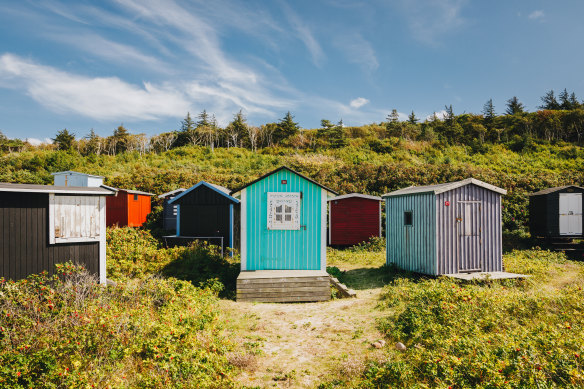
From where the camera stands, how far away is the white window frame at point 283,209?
34.7ft

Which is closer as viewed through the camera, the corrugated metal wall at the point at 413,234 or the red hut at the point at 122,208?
the corrugated metal wall at the point at 413,234

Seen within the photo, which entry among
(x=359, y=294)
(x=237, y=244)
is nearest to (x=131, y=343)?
(x=359, y=294)

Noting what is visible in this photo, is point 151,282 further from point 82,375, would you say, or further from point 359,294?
point 359,294

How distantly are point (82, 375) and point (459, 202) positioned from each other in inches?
444

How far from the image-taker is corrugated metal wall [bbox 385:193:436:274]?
36.4 ft

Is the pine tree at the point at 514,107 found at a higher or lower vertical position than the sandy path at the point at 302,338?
higher

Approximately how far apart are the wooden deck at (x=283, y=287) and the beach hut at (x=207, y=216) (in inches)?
237

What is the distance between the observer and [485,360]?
4301 mm

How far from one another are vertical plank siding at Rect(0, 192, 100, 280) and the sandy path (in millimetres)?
4411

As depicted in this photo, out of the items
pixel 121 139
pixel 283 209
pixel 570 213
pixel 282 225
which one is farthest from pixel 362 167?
pixel 121 139

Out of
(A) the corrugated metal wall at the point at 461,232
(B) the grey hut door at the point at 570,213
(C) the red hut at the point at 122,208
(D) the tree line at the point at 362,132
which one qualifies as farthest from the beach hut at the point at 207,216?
(D) the tree line at the point at 362,132

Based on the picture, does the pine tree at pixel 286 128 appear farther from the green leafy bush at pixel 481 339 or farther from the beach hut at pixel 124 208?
the green leafy bush at pixel 481 339

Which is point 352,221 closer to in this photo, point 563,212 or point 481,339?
point 563,212

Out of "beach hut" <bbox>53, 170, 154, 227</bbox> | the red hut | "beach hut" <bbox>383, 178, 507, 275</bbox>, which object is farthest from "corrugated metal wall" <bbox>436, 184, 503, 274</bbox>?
the red hut
